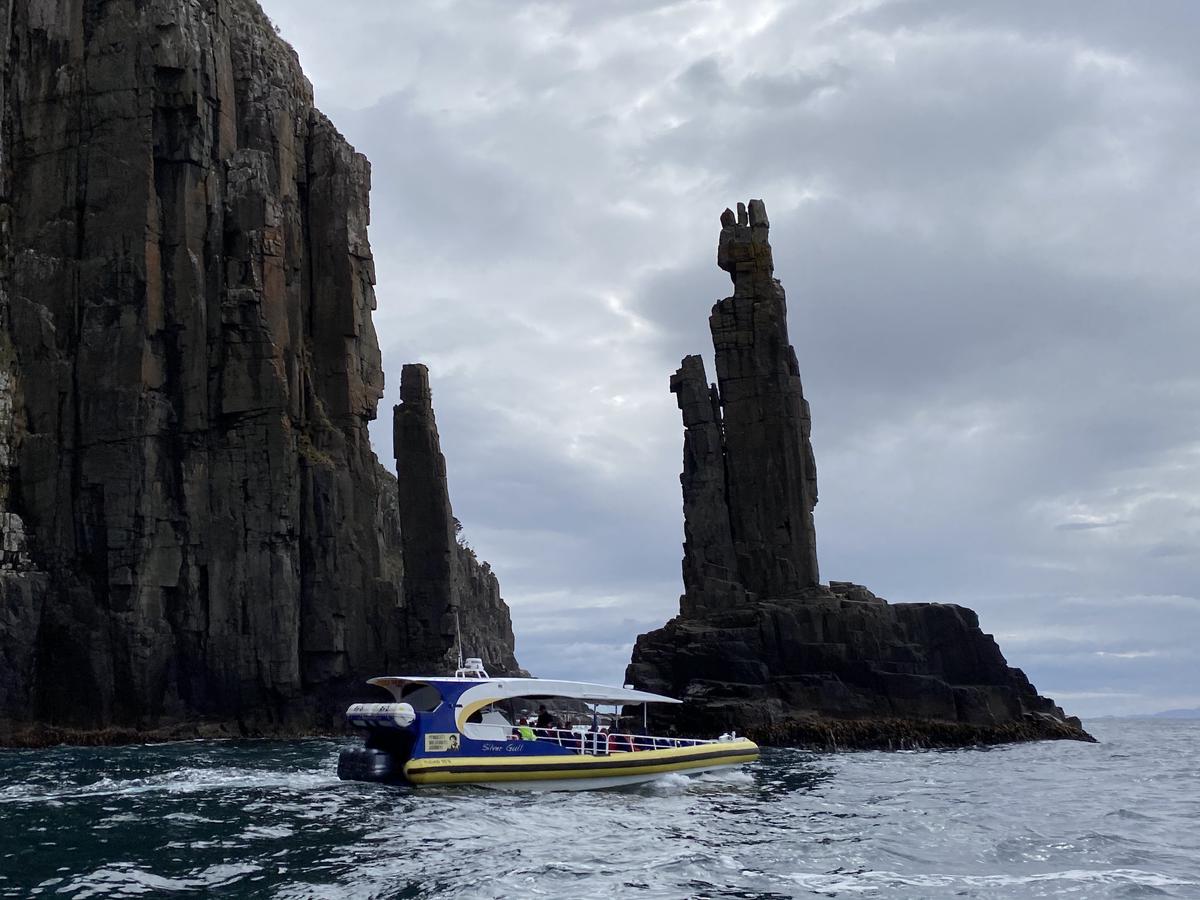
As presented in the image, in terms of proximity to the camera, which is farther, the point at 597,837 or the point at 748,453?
the point at 748,453

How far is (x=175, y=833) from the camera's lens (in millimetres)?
25438

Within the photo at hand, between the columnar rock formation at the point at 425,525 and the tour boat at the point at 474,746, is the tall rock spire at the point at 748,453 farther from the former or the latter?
the tour boat at the point at 474,746

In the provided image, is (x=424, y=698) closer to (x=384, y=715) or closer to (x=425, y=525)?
(x=384, y=715)

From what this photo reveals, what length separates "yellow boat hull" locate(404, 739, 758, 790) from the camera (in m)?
34.4

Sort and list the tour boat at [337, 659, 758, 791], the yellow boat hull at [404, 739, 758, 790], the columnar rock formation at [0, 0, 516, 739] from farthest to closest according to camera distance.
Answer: the columnar rock formation at [0, 0, 516, 739] → the tour boat at [337, 659, 758, 791] → the yellow boat hull at [404, 739, 758, 790]

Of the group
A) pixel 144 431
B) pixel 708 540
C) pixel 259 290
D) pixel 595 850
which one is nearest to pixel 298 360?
pixel 259 290

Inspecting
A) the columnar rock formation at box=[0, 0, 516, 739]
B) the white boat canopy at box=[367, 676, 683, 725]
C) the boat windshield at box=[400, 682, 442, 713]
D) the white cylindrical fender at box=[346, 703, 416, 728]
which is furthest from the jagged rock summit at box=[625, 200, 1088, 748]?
the white cylindrical fender at box=[346, 703, 416, 728]

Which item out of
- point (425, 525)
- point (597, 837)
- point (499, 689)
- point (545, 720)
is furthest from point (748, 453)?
point (597, 837)

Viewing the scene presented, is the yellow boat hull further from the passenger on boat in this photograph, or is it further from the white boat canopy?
the passenger on boat

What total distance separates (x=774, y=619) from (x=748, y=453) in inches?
539

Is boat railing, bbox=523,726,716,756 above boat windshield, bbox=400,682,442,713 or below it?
below

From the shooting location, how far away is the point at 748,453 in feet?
259

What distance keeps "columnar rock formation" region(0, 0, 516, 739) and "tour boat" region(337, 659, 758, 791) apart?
34.7 metres

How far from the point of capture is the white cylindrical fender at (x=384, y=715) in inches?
1361
